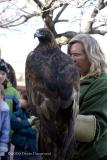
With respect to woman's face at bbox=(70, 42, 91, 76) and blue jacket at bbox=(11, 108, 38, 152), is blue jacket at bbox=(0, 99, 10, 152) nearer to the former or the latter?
blue jacket at bbox=(11, 108, 38, 152)

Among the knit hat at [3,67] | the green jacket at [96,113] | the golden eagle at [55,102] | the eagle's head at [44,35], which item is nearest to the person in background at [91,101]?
the green jacket at [96,113]

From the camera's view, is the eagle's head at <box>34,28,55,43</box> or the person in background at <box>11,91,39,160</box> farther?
the person in background at <box>11,91,39,160</box>

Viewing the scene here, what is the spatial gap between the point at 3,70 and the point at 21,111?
572 millimetres

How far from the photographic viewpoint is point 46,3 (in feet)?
33.5

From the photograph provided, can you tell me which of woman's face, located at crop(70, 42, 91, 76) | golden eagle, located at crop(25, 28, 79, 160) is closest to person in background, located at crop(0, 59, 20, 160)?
woman's face, located at crop(70, 42, 91, 76)

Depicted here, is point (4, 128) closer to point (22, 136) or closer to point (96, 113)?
point (22, 136)

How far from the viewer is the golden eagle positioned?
3.16 meters

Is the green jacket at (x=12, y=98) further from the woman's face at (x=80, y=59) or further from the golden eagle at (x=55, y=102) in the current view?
the golden eagle at (x=55, y=102)

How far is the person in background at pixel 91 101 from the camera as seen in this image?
335 cm

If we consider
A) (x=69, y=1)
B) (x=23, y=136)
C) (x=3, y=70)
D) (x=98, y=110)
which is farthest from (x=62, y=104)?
(x=69, y=1)

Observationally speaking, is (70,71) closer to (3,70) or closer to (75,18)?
(3,70)

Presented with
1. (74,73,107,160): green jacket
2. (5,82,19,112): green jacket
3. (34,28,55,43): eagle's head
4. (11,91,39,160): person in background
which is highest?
(34,28,55,43): eagle's head

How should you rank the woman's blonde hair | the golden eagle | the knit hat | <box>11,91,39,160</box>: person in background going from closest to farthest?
the golden eagle, the woman's blonde hair, <box>11,91,39,160</box>: person in background, the knit hat

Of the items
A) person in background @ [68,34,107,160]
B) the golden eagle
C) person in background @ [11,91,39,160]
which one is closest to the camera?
the golden eagle
